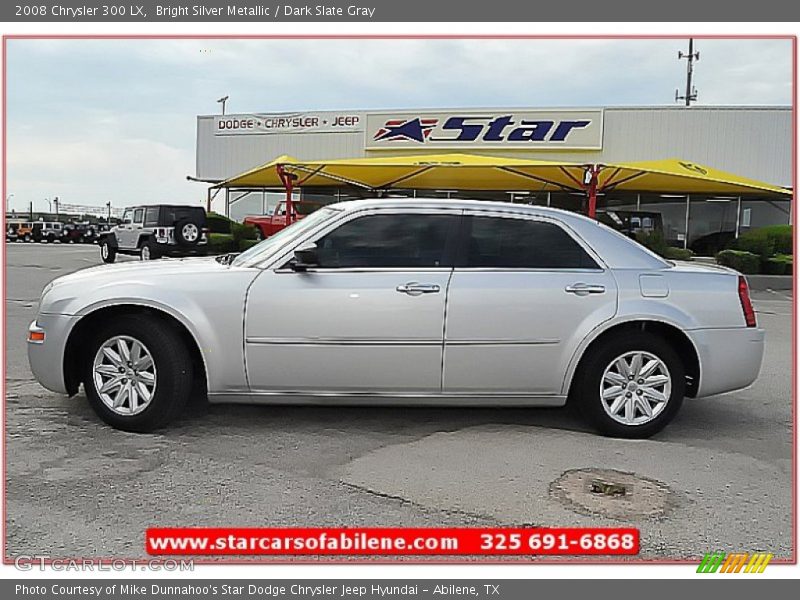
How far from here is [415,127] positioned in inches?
992

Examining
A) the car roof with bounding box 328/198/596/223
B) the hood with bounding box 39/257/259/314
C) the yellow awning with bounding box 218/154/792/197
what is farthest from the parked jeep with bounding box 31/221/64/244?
the car roof with bounding box 328/198/596/223

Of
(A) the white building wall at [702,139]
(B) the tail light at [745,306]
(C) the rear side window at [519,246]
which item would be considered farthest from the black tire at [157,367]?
(A) the white building wall at [702,139]

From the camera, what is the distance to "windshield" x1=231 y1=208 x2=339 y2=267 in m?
5.20

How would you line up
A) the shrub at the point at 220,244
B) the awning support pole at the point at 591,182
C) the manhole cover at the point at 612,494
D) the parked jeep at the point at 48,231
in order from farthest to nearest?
the parked jeep at the point at 48,231, the shrub at the point at 220,244, the awning support pole at the point at 591,182, the manhole cover at the point at 612,494

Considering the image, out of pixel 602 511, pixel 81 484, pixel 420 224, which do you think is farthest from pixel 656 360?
pixel 81 484

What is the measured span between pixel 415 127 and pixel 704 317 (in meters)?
20.9

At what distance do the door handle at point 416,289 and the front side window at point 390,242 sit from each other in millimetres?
157

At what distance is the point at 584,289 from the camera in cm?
514

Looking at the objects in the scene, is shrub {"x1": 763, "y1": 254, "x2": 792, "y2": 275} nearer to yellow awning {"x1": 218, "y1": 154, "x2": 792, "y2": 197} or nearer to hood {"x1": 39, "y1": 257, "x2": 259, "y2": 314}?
yellow awning {"x1": 218, "y1": 154, "x2": 792, "y2": 197}

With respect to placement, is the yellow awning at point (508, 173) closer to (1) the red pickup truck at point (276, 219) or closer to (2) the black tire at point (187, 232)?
(2) the black tire at point (187, 232)

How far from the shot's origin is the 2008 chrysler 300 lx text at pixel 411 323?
→ 16.3 feet

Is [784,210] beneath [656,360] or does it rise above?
above

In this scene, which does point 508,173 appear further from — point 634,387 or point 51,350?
point 51,350

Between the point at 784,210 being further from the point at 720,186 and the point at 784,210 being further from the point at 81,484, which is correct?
the point at 81,484
